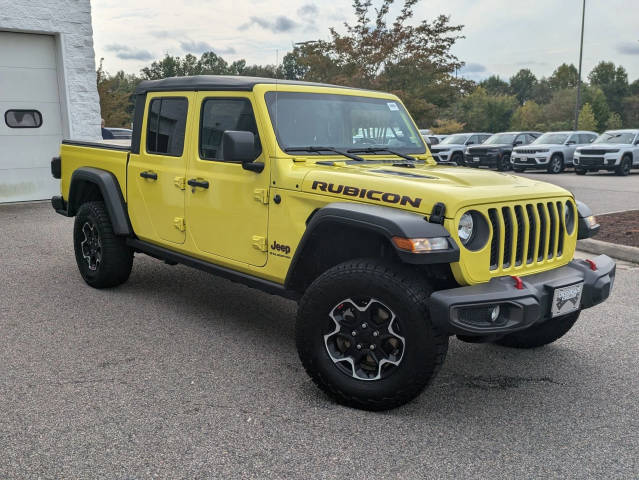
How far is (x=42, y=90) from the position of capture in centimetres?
1149

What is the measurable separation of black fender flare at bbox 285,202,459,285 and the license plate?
66 centimetres

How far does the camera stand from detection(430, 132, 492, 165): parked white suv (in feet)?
81.7

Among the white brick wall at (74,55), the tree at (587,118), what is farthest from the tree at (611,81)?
the white brick wall at (74,55)

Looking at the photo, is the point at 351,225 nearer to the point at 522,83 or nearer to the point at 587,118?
the point at 587,118

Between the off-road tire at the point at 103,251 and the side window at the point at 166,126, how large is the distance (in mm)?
911

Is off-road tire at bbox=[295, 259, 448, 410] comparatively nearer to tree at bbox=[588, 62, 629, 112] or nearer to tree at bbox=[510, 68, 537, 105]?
tree at bbox=[588, 62, 629, 112]

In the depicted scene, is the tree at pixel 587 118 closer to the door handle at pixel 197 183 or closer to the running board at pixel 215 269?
the running board at pixel 215 269

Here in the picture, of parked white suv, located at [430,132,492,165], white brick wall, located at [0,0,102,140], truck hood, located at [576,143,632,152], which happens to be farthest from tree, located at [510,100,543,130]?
white brick wall, located at [0,0,102,140]

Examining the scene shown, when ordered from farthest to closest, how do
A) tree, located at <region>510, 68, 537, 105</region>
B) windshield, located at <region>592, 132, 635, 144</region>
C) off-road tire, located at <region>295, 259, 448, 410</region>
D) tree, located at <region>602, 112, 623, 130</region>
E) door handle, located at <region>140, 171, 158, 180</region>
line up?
tree, located at <region>510, 68, 537, 105</region> → tree, located at <region>602, 112, 623, 130</region> → windshield, located at <region>592, 132, 635, 144</region> → door handle, located at <region>140, 171, 158, 180</region> → off-road tire, located at <region>295, 259, 448, 410</region>

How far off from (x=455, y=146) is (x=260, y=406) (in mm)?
23115

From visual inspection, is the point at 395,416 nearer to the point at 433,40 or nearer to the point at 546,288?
the point at 546,288

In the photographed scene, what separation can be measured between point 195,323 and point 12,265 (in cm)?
305

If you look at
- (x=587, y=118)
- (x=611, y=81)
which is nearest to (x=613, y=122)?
(x=587, y=118)

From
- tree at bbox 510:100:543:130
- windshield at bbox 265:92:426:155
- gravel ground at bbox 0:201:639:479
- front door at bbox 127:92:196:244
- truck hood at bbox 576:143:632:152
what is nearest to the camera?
gravel ground at bbox 0:201:639:479
